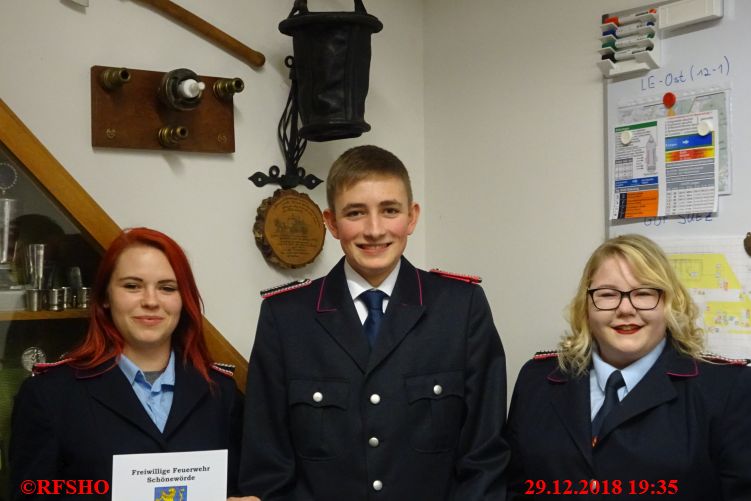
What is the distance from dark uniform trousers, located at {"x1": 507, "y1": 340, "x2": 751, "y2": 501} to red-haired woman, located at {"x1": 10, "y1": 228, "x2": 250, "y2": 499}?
70 centimetres

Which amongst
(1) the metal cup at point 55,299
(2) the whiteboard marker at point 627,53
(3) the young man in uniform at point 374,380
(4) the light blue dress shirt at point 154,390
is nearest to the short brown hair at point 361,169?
(3) the young man in uniform at point 374,380

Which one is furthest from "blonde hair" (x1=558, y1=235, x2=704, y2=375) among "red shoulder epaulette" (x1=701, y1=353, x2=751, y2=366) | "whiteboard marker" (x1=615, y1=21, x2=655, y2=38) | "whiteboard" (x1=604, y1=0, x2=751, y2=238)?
"whiteboard marker" (x1=615, y1=21, x2=655, y2=38)

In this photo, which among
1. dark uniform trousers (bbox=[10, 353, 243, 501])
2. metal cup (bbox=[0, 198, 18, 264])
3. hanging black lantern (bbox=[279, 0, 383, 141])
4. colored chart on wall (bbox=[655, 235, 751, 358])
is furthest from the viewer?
hanging black lantern (bbox=[279, 0, 383, 141])

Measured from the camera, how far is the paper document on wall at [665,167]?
2102 millimetres

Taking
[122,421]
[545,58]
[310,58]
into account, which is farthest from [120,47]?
[545,58]

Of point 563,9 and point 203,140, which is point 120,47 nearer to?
point 203,140

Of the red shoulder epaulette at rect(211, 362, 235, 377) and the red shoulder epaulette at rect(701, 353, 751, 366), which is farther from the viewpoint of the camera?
the red shoulder epaulette at rect(211, 362, 235, 377)

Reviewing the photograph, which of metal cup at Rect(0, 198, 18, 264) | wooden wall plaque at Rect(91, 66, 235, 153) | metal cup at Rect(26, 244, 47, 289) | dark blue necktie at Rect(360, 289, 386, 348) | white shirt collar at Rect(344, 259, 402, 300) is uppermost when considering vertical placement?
wooden wall plaque at Rect(91, 66, 235, 153)

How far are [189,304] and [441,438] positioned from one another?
2.09 ft

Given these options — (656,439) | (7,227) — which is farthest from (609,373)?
(7,227)

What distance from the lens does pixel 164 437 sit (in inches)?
67.6

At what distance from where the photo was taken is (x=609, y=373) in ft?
5.57

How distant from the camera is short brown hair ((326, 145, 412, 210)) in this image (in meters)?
1.73

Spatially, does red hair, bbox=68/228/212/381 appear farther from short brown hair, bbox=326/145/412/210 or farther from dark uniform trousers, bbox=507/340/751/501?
dark uniform trousers, bbox=507/340/751/501
